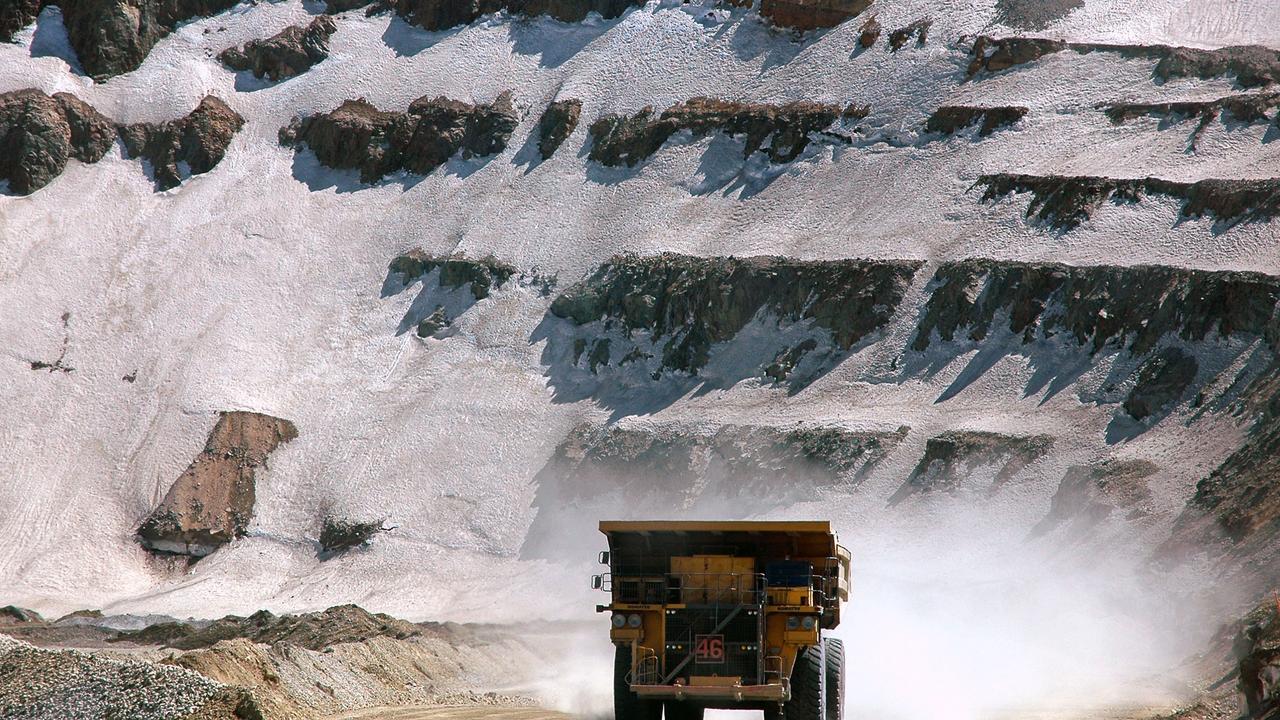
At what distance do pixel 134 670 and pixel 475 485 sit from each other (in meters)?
53.6

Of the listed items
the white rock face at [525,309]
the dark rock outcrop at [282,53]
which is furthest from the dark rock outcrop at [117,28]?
the dark rock outcrop at [282,53]

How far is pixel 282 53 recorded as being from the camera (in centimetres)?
10362

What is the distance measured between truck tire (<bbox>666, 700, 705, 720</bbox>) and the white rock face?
86.0ft

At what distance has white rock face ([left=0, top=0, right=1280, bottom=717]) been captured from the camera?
6494 cm

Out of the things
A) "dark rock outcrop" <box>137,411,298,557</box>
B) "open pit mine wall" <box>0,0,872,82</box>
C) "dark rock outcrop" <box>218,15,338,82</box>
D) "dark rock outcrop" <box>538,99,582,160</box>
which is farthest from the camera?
"dark rock outcrop" <box>218,15,338,82</box>

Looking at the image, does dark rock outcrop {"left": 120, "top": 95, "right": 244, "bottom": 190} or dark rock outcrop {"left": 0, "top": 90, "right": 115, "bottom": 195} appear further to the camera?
dark rock outcrop {"left": 120, "top": 95, "right": 244, "bottom": 190}

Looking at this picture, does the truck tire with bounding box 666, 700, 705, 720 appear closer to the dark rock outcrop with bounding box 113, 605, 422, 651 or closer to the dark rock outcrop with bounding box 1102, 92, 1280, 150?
the dark rock outcrop with bounding box 113, 605, 422, 651

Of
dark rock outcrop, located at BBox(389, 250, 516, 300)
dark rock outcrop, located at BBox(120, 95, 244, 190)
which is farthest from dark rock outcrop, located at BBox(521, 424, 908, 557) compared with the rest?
dark rock outcrop, located at BBox(120, 95, 244, 190)

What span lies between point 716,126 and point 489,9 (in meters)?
22.7

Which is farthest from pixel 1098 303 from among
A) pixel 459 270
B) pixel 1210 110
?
pixel 459 270

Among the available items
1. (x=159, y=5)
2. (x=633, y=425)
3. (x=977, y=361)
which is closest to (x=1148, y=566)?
(x=977, y=361)

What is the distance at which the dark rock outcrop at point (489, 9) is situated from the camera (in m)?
105

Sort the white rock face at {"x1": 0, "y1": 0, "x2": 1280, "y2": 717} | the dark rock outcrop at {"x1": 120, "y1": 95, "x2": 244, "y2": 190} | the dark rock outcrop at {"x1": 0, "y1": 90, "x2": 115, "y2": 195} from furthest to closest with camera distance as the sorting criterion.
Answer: the dark rock outcrop at {"x1": 120, "y1": 95, "x2": 244, "y2": 190}
the dark rock outcrop at {"x1": 0, "y1": 90, "x2": 115, "y2": 195}
the white rock face at {"x1": 0, "y1": 0, "x2": 1280, "y2": 717}

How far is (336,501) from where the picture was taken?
7600cm
